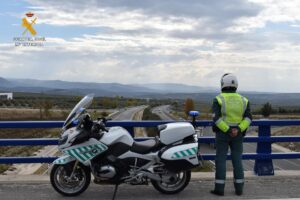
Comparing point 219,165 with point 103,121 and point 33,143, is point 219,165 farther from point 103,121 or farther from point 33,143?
point 33,143

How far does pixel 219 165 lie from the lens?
251 inches

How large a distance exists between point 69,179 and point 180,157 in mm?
1768

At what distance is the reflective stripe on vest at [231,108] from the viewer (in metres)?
6.20

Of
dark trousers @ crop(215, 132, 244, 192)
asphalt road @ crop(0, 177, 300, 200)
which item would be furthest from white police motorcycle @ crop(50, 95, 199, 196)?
dark trousers @ crop(215, 132, 244, 192)

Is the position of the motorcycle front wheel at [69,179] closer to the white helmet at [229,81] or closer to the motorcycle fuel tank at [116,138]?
the motorcycle fuel tank at [116,138]

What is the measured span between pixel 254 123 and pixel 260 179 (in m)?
1.04

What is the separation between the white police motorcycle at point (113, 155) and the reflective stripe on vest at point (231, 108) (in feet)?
1.95

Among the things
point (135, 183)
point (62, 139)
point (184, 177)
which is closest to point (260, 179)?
point (184, 177)

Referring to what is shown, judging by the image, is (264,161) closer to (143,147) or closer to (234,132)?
(234,132)

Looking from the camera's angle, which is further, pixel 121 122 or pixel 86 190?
pixel 121 122

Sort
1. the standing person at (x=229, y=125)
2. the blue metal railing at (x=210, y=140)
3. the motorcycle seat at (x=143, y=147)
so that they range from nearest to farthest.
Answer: the motorcycle seat at (x=143, y=147), the standing person at (x=229, y=125), the blue metal railing at (x=210, y=140)

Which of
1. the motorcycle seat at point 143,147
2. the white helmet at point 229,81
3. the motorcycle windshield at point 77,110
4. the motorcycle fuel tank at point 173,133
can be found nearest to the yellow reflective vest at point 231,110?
the white helmet at point 229,81

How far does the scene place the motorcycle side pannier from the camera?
6035mm

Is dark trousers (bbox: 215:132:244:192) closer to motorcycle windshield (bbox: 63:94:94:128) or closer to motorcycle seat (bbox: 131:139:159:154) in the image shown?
motorcycle seat (bbox: 131:139:159:154)
